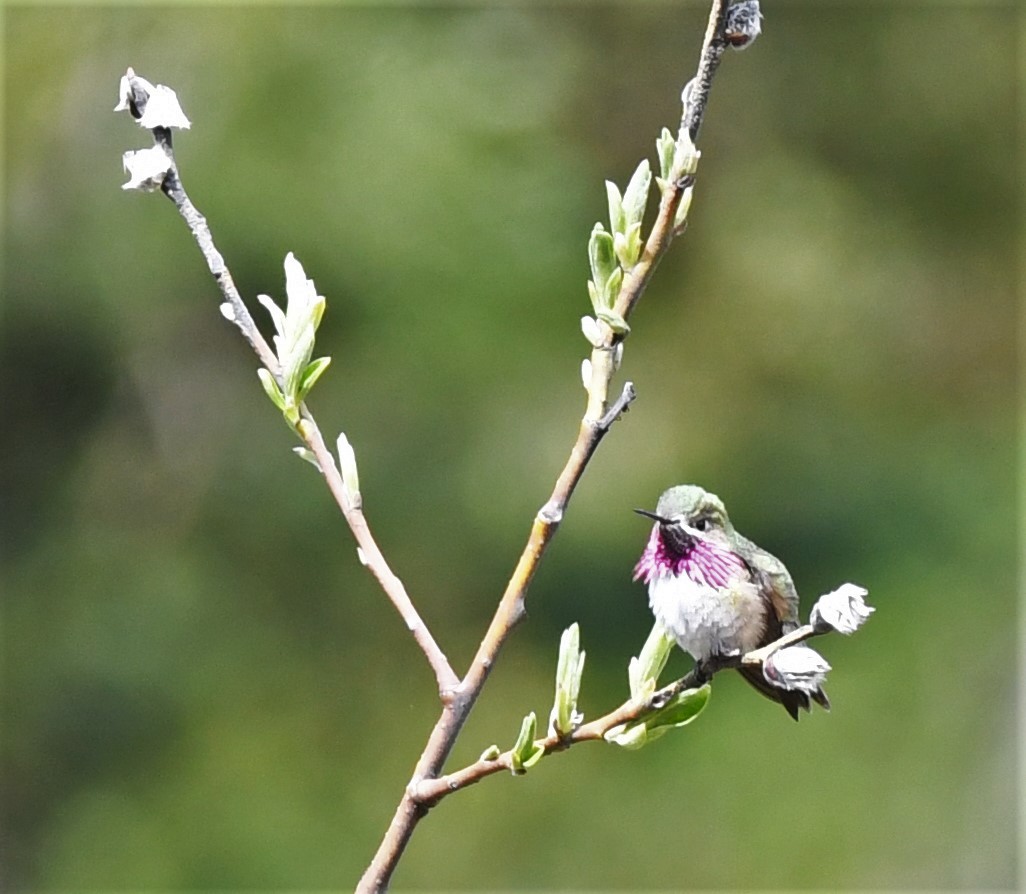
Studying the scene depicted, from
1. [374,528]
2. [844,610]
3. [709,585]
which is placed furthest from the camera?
[374,528]

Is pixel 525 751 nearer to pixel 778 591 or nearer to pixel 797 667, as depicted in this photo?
pixel 797 667

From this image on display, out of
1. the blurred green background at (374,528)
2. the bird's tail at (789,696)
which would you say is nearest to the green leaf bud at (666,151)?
the bird's tail at (789,696)

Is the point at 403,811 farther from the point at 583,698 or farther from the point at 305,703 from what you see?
the point at 305,703

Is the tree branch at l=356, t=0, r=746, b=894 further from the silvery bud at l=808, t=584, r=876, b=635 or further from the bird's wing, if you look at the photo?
the bird's wing

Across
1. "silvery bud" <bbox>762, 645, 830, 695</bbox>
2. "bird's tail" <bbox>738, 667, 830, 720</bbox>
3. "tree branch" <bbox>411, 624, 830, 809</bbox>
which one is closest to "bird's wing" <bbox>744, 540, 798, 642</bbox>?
"bird's tail" <bbox>738, 667, 830, 720</bbox>

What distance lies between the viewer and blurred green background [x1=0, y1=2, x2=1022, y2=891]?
508 centimetres

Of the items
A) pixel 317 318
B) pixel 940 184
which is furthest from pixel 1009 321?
pixel 317 318

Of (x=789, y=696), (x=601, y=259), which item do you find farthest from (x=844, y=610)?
(x=789, y=696)

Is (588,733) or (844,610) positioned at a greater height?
(844,610)

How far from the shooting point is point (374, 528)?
16.6ft

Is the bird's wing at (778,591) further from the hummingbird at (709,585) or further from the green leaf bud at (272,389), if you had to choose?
the green leaf bud at (272,389)

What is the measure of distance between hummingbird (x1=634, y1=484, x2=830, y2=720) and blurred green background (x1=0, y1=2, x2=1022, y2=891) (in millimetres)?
3034

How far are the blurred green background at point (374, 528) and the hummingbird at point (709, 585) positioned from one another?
9.96ft

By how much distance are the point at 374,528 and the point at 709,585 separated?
3383 millimetres
